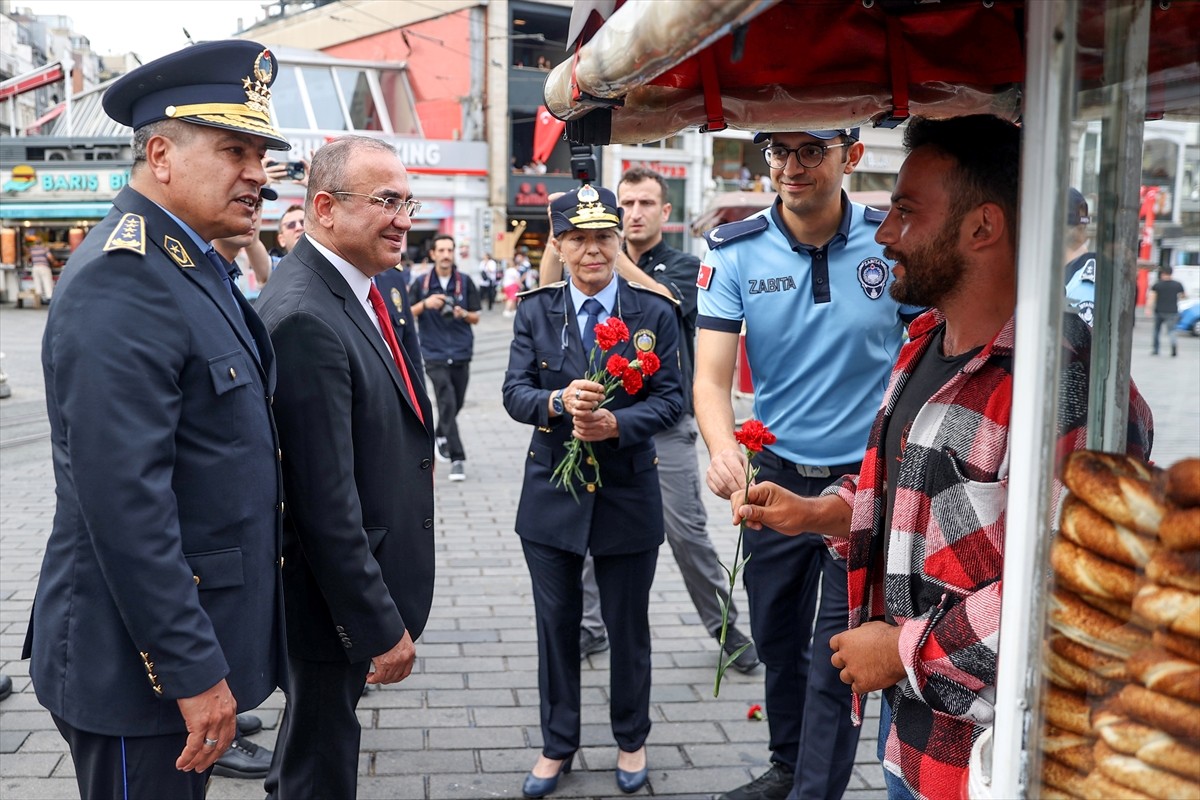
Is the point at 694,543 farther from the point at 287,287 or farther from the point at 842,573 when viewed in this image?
the point at 287,287

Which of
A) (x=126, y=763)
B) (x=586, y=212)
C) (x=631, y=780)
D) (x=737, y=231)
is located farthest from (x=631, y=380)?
(x=126, y=763)

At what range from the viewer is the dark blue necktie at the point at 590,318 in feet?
13.3

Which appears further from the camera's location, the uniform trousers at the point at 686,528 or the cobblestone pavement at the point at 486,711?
the uniform trousers at the point at 686,528

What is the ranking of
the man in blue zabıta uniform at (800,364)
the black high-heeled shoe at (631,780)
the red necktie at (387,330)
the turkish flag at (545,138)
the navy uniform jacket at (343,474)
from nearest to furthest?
the navy uniform jacket at (343,474), the red necktie at (387,330), the man in blue zabıta uniform at (800,364), the black high-heeled shoe at (631,780), the turkish flag at (545,138)

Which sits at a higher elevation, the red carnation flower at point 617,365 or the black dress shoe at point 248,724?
the red carnation flower at point 617,365

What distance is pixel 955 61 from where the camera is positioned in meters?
2.07

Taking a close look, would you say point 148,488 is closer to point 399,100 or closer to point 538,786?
point 538,786

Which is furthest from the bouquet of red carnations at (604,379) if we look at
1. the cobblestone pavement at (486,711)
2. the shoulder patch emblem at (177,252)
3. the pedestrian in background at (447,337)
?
the pedestrian in background at (447,337)

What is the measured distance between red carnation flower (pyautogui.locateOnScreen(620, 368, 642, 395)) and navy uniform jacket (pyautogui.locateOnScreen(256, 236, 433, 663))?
0.84 meters

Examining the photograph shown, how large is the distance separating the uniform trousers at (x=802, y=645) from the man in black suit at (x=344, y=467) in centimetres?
119

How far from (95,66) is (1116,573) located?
6883 centimetres

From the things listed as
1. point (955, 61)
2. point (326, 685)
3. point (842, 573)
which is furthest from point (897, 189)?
point (326, 685)

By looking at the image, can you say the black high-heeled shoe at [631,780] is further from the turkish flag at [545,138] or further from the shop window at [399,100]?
the shop window at [399,100]

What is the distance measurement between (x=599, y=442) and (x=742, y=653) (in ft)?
4.99
